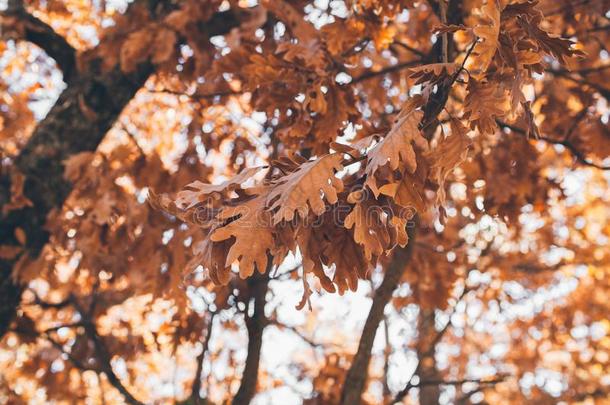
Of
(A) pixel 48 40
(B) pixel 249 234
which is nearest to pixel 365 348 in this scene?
(B) pixel 249 234

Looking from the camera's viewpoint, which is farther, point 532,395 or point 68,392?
point 532,395

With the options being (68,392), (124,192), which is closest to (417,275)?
(124,192)

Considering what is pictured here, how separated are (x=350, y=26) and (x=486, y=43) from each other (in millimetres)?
1274

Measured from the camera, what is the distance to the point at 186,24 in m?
3.59

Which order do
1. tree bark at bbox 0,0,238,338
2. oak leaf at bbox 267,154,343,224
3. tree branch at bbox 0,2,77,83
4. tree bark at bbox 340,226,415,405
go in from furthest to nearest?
tree branch at bbox 0,2,77,83 → tree bark at bbox 0,0,238,338 → tree bark at bbox 340,226,415,405 → oak leaf at bbox 267,154,343,224

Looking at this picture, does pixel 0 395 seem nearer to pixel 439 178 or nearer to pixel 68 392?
pixel 68 392

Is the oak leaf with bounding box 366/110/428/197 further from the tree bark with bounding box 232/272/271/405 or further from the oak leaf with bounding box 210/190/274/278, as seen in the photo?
the tree bark with bounding box 232/272/271/405

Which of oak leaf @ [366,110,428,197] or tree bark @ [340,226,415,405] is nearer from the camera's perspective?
oak leaf @ [366,110,428,197]

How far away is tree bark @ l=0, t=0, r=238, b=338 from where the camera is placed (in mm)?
3516

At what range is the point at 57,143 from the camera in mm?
3736

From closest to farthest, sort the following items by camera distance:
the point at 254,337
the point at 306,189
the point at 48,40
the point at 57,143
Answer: the point at 306,189, the point at 254,337, the point at 57,143, the point at 48,40

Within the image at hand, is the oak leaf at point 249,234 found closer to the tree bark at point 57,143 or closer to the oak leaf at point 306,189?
the oak leaf at point 306,189

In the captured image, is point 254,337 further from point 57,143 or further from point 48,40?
point 48,40

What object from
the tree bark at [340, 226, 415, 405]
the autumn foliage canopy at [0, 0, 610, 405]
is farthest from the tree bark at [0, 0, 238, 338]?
the tree bark at [340, 226, 415, 405]
